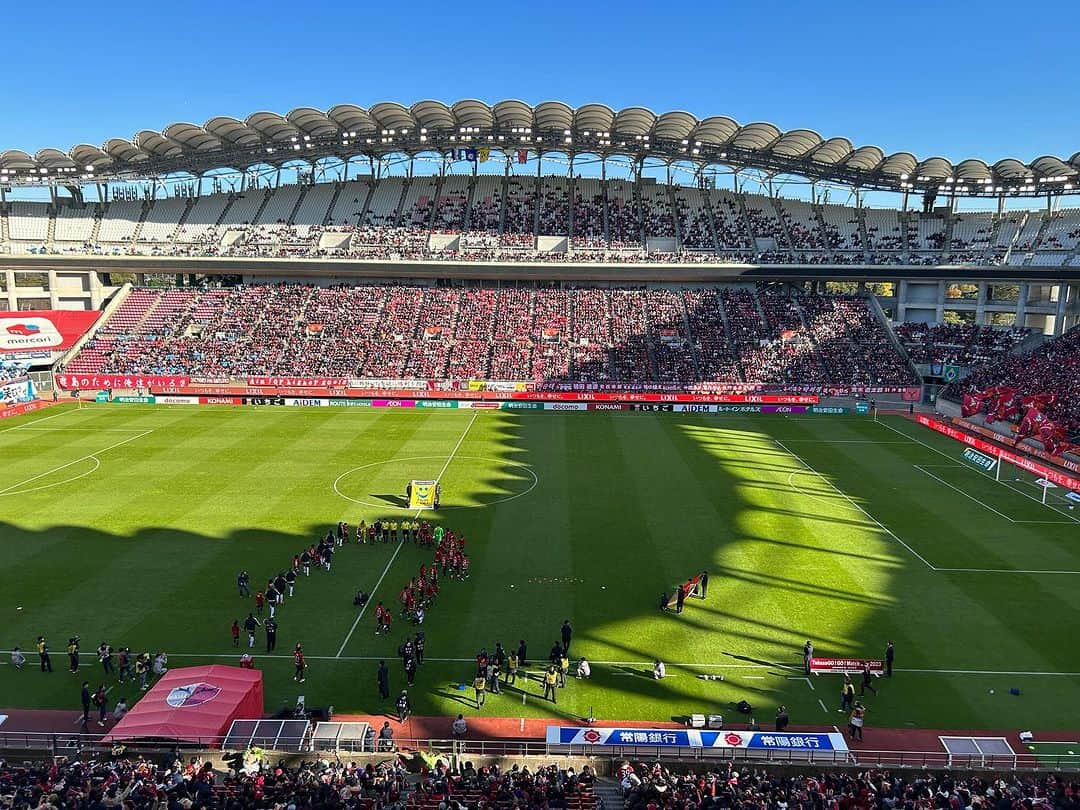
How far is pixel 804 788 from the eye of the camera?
13.9 meters

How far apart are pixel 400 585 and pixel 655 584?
29.4ft

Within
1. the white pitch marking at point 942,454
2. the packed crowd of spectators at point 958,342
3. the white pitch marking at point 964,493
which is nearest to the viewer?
the white pitch marking at point 964,493

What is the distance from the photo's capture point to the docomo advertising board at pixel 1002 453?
128 ft

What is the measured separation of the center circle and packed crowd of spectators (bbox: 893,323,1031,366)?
45345 millimetres

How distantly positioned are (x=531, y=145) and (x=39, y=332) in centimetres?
4868

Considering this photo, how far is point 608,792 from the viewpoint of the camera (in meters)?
14.4

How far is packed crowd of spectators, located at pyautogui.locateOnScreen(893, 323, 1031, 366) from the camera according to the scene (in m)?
66.4

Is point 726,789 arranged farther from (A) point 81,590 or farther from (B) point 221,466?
(B) point 221,466

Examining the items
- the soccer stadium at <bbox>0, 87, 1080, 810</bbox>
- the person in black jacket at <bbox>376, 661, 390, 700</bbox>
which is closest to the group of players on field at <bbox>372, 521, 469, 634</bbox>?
the soccer stadium at <bbox>0, 87, 1080, 810</bbox>

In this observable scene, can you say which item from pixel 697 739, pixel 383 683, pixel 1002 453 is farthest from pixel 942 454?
pixel 383 683

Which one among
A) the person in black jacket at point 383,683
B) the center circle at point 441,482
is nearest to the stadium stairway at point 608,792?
the person in black jacket at point 383,683

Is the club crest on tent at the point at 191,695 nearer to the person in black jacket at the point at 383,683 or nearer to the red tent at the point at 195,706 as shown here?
the red tent at the point at 195,706

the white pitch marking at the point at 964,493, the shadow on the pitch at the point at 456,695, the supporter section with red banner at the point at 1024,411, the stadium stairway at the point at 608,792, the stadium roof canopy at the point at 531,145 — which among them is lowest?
the shadow on the pitch at the point at 456,695

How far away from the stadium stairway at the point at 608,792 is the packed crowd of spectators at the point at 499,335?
161 feet
